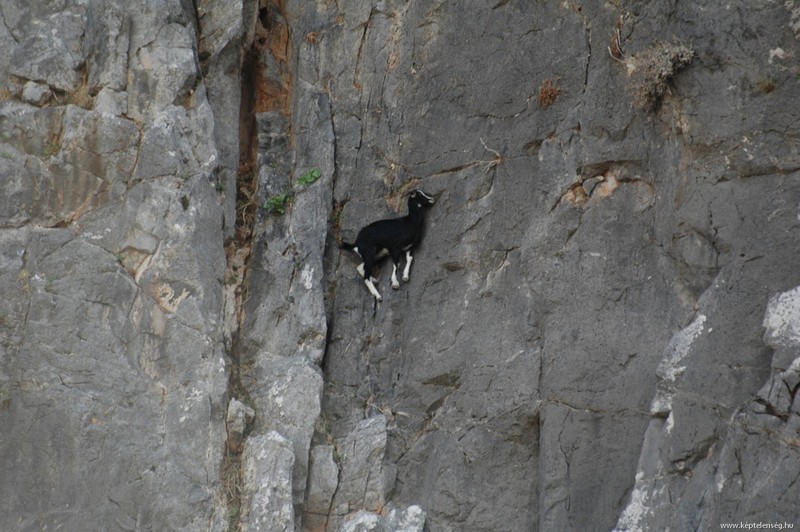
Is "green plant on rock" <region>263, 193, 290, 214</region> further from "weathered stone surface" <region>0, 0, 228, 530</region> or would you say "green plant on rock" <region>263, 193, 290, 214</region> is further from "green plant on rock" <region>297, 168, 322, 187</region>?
"weathered stone surface" <region>0, 0, 228, 530</region>

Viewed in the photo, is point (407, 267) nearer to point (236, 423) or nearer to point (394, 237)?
point (394, 237)

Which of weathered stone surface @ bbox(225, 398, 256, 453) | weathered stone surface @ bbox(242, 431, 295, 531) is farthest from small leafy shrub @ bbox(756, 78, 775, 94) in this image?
weathered stone surface @ bbox(225, 398, 256, 453)

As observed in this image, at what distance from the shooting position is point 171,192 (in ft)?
45.2

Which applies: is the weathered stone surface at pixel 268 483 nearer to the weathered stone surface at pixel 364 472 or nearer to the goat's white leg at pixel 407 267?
the weathered stone surface at pixel 364 472

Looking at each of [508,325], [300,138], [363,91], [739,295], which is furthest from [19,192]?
[739,295]

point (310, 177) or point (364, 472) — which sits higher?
point (310, 177)


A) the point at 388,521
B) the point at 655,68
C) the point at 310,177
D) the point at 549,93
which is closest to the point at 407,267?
the point at 310,177

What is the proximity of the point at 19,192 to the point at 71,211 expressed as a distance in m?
0.69

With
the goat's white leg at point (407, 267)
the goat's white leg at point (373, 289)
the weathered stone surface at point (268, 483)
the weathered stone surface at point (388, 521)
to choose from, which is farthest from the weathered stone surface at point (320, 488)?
the goat's white leg at point (407, 267)

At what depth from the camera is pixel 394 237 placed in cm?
1384

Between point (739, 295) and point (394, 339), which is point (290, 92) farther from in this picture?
point (739, 295)

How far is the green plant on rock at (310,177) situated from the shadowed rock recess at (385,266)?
→ 0.12 m

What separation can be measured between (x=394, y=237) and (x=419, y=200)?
579 mm

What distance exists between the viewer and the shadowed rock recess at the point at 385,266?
1125 centimetres
